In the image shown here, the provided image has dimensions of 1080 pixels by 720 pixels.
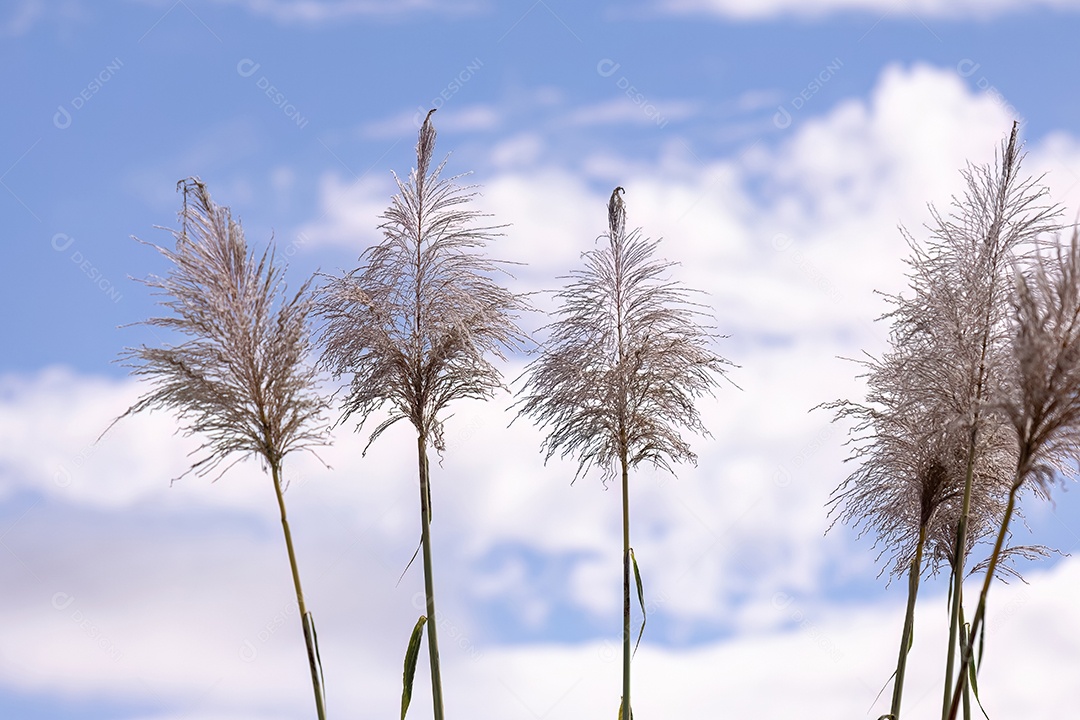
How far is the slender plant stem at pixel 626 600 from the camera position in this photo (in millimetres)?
8312

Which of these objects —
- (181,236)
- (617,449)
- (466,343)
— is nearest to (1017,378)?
(617,449)

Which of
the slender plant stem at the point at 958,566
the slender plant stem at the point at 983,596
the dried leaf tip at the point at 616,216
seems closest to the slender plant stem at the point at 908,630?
the slender plant stem at the point at 958,566

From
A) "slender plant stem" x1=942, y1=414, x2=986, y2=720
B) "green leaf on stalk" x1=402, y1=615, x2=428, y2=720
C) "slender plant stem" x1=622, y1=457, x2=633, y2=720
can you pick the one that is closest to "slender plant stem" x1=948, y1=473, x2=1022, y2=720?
"slender plant stem" x1=942, y1=414, x2=986, y2=720

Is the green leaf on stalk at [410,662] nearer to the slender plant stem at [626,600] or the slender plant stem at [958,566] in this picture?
the slender plant stem at [626,600]

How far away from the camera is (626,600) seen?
8.38m

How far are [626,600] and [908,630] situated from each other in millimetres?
1898

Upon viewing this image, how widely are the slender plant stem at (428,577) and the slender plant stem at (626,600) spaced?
1.23 meters

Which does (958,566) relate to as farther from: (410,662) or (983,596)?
(410,662)

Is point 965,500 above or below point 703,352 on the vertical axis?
below

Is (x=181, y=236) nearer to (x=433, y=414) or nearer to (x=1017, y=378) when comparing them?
(x=433, y=414)

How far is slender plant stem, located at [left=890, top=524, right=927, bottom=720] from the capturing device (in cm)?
827

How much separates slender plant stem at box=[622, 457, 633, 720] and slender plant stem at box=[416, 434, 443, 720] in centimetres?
123

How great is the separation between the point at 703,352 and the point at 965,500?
2101mm

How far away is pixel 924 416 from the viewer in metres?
8.07
